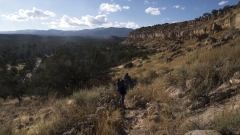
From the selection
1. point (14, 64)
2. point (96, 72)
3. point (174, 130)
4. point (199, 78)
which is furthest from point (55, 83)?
point (14, 64)

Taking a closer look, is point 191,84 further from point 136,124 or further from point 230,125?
point 230,125

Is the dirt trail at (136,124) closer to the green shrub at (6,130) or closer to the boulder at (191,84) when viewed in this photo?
the boulder at (191,84)

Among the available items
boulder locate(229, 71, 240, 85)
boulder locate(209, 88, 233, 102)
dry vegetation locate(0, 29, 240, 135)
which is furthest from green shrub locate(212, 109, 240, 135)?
boulder locate(229, 71, 240, 85)

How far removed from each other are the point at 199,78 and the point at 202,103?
164cm

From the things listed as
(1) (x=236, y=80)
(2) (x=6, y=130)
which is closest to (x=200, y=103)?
(1) (x=236, y=80)

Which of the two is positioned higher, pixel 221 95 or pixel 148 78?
pixel 221 95

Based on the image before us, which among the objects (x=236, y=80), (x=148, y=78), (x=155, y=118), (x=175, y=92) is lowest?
(x=148, y=78)

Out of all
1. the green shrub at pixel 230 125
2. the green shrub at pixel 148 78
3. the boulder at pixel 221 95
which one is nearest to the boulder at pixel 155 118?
the boulder at pixel 221 95

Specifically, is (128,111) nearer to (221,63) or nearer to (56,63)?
(221,63)

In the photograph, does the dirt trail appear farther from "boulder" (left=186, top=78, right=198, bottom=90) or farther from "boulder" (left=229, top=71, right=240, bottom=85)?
"boulder" (left=229, top=71, right=240, bottom=85)

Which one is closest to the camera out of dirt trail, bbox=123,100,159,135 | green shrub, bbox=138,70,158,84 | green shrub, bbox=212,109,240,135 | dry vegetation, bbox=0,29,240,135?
green shrub, bbox=212,109,240,135

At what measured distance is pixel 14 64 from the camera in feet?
160

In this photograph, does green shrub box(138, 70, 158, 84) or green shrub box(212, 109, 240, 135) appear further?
green shrub box(138, 70, 158, 84)

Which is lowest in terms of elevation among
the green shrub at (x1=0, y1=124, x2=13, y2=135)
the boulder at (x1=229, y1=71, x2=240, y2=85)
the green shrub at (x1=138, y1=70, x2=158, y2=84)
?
the green shrub at (x1=138, y1=70, x2=158, y2=84)
